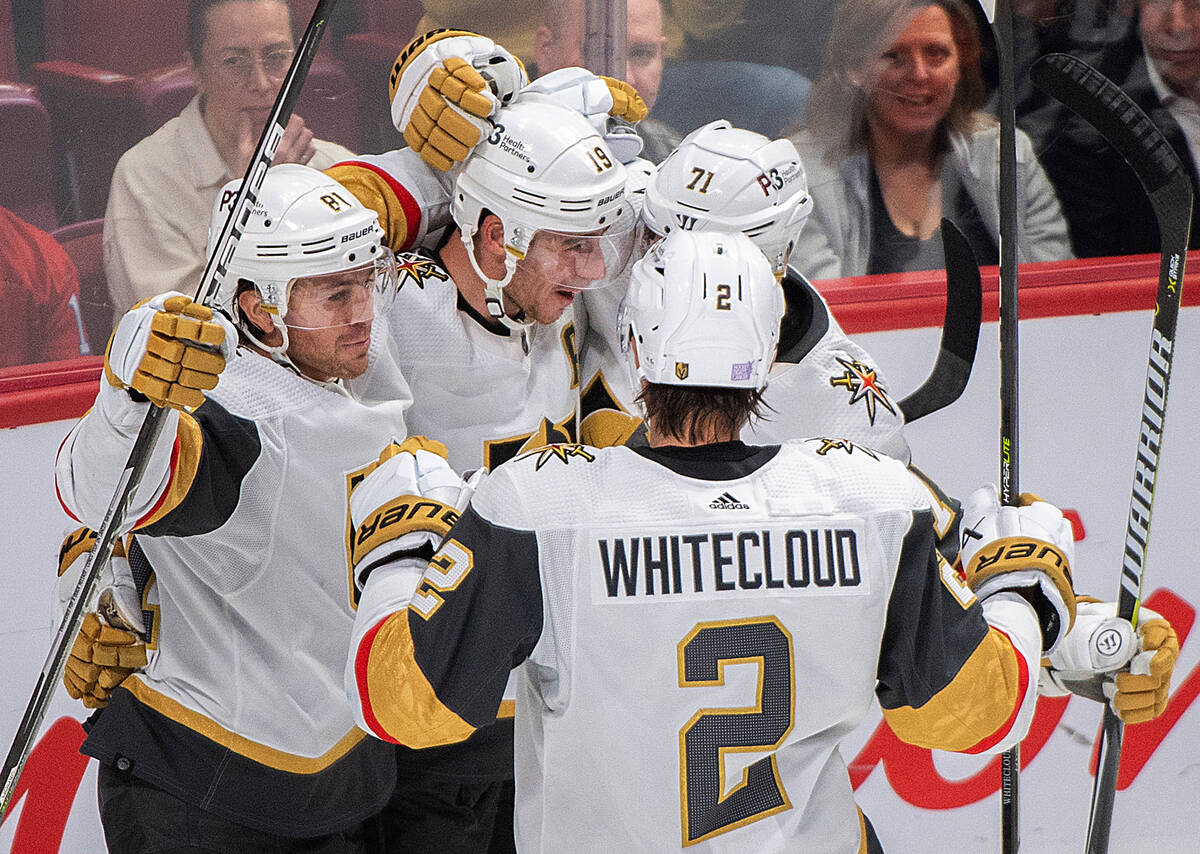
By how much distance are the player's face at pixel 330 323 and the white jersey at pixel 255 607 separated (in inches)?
1.5

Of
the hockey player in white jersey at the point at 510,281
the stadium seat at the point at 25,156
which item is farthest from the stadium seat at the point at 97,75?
the hockey player in white jersey at the point at 510,281

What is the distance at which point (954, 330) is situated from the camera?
111 inches

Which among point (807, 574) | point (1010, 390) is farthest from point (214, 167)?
point (807, 574)

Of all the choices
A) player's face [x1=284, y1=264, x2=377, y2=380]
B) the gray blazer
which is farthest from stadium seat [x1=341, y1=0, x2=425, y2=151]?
player's face [x1=284, y1=264, x2=377, y2=380]

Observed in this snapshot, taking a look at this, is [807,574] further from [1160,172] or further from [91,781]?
[91,781]

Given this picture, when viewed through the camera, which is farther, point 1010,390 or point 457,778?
point 457,778

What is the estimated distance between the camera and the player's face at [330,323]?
79.8 inches

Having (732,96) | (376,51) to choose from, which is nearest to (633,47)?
(732,96)

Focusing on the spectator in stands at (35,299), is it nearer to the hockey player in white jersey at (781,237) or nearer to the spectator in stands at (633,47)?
the spectator in stands at (633,47)

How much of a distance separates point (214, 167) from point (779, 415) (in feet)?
5.04

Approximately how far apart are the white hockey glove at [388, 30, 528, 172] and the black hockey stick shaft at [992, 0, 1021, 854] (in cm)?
72

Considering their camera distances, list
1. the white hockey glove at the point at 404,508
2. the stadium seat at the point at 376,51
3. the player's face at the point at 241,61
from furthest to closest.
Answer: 1. the stadium seat at the point at 376,51
2. the player's face at the point at 241,61
3. the white hockey glove at the point at 404,508

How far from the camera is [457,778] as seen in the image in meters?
2.42

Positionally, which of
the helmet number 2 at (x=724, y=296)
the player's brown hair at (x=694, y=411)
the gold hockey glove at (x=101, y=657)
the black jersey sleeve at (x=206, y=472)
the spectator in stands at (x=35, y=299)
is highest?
the helmet number 2 at (x=724, y=296)
